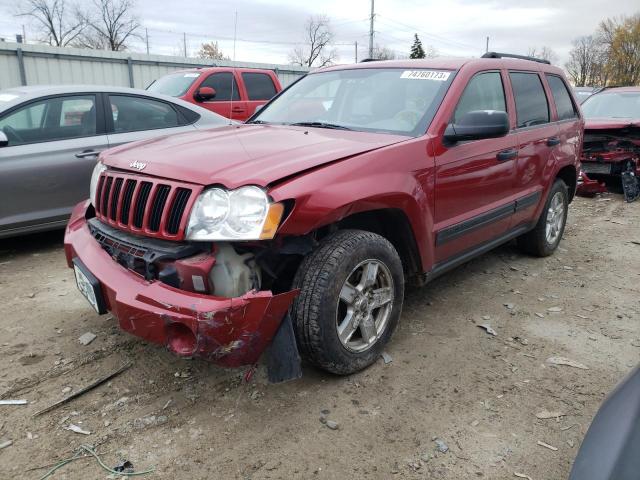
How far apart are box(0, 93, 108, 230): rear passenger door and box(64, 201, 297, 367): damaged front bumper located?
8.66ft

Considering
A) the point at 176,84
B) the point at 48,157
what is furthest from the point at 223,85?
the point at 48,157

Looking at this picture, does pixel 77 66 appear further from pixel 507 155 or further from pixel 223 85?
pixel 507 155

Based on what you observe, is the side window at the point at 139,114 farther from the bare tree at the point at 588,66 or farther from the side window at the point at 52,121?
the bare tree at the point at 588,66

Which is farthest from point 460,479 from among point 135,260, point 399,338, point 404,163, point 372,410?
point 135,260

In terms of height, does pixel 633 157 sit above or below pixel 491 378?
above

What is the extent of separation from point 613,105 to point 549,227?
17.3ft

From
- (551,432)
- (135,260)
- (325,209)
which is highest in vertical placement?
(325,209)

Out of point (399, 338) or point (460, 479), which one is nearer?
point (460, 479)

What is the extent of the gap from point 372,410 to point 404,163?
1.34 metres

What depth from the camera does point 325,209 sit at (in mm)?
2436

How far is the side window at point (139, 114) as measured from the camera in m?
5.23

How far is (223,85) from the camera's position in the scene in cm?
905

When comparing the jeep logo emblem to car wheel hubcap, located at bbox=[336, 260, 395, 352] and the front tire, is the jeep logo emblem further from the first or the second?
car wheel hubcap, located at bbox=[336, 260, 395, 352]

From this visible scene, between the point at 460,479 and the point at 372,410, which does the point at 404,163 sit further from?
the point at 460,479
